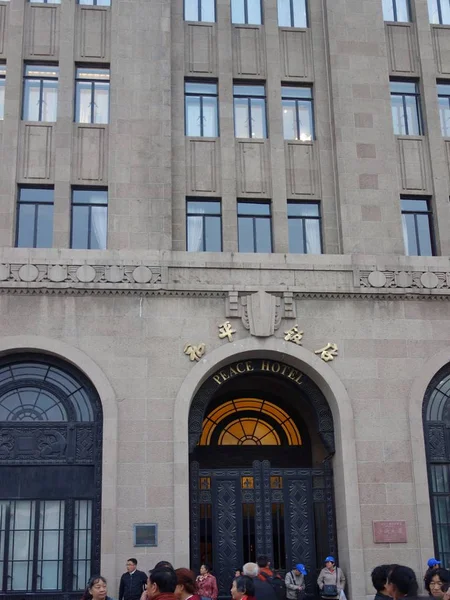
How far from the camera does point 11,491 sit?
21469mm

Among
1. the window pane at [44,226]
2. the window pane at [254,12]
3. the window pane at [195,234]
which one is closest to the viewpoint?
the window pane at [44,226]

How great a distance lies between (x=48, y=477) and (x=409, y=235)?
12.2 m

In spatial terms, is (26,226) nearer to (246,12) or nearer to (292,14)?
(246,12)

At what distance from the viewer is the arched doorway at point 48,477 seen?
20984 millimetres

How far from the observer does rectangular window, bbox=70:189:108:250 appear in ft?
76.9

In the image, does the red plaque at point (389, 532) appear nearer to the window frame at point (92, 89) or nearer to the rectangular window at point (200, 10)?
the window frame at point (92, 89)

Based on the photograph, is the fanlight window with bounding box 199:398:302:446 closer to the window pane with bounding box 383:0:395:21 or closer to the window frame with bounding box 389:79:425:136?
the window frame with bounding box 389:79:425:136

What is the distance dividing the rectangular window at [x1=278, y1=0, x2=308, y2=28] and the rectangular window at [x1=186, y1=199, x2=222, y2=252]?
253 inches

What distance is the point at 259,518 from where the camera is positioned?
22.6 m

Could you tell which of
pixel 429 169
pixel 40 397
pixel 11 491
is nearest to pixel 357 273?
pixel 429 169

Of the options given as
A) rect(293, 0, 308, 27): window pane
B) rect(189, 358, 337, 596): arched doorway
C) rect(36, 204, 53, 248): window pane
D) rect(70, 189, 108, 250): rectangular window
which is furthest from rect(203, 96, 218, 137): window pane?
rect(189, 358, 337, 596): arched doorway

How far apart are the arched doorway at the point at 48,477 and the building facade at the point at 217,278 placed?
5cm

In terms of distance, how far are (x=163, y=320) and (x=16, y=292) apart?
3936 mm

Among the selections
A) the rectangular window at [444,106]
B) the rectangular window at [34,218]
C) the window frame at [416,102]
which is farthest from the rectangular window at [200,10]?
the rectangular window at [444,106]
